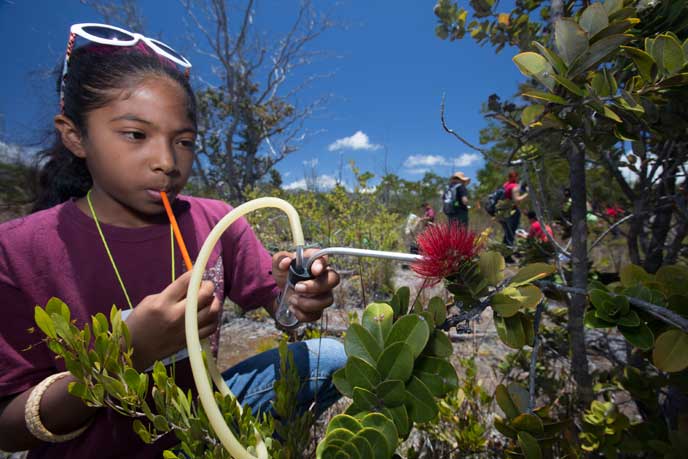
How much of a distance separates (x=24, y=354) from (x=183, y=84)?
628mm

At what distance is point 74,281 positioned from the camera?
67 centimetres

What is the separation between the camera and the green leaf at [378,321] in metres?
0.38

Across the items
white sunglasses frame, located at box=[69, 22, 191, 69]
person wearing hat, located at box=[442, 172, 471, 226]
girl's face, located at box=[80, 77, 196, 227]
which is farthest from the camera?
person wearing hat, located at box=[442, 172, 471, 226]

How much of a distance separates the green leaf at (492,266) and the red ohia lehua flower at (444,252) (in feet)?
0.05

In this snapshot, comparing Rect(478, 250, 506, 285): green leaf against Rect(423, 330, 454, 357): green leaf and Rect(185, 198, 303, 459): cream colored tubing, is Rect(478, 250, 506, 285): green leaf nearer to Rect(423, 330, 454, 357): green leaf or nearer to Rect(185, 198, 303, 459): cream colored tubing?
Rect(423, 330, 454, 357): green leaf

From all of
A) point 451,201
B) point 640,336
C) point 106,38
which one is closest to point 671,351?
point 640,336

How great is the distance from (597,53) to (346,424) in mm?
493

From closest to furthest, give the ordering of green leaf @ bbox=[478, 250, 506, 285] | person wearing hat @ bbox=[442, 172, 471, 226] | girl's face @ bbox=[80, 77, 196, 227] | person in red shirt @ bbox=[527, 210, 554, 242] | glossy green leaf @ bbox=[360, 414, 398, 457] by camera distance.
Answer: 1. glossy green leaf @ bbox=[360, 414, 398, 457]
2. green leaf @ bbox=[478, 250, 506, 285]
3. girl's face @ bbox=[80, 77, 196, 227]
4. person in red shirt @ bbox=[527, 210, 554, 242]
5. person wearing hat @ bbox=[442, 172, 471, 226]

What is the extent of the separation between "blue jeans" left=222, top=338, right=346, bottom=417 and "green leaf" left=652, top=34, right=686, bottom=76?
0.77m

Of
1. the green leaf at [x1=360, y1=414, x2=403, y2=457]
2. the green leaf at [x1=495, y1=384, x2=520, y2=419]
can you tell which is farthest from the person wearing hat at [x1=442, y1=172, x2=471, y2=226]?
the green leaf at [x1=360, y1=414, x2=403, y2=457]

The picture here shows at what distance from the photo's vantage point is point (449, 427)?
98cm

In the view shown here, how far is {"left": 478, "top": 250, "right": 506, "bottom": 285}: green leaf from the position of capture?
1.31 ft

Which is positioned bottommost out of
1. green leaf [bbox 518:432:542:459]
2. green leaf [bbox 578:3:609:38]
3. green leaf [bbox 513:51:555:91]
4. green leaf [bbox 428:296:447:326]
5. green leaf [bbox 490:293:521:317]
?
green leaf [bbox 518:432:542:459]

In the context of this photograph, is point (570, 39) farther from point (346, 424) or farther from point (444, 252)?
point (346, 424)
